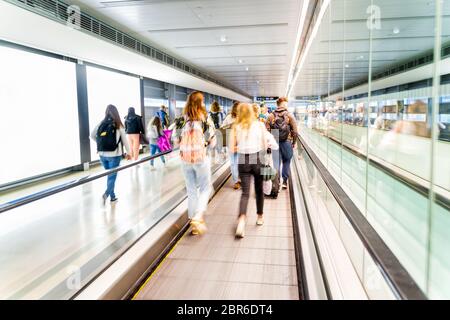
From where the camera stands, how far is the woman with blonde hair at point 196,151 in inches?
160

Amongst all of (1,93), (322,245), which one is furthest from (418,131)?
(1,93)

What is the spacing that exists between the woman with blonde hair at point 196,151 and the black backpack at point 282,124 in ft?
5.77

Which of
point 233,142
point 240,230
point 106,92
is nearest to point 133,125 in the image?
point 106,92

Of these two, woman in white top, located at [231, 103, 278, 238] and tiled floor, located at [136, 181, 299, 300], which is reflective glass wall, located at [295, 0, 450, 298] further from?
woman in white top, located at [231, 103, 278, 238]

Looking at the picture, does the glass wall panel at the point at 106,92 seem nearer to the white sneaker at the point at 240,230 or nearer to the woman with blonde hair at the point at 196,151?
the woman with blonde hair at the point at 196,151

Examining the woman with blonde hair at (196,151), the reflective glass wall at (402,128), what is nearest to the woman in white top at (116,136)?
the woman with blonde hair at (196,151)

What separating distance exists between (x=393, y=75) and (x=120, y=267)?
277 cm

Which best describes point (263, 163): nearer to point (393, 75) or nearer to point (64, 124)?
point (393, 75)

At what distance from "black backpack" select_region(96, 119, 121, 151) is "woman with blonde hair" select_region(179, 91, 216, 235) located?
1815mm

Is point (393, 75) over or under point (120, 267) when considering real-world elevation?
over

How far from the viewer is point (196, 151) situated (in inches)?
160

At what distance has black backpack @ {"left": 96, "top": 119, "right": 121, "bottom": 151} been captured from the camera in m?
5.52
